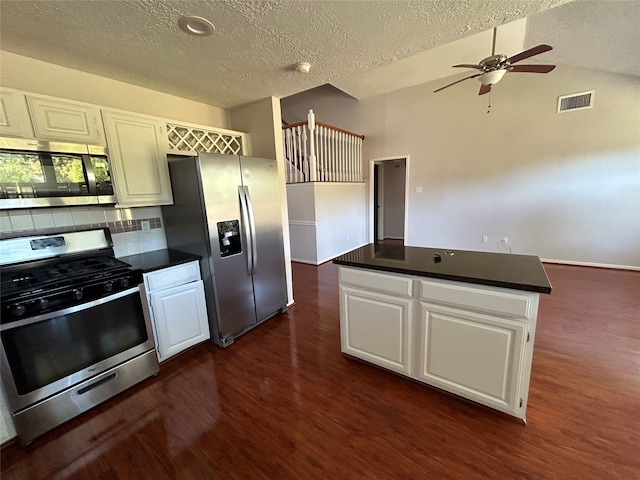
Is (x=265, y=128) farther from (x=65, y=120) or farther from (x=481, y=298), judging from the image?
(x=481, y=298)

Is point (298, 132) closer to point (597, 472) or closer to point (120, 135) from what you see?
point (120, 135)

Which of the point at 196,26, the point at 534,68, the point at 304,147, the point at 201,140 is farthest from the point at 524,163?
the point at 196,26

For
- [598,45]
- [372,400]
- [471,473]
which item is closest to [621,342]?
[471,473]

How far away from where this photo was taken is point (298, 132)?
4996 mm

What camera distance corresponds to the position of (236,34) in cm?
171

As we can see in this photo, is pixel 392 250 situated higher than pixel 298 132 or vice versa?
pixel 298 132

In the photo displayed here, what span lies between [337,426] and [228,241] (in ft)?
5.66

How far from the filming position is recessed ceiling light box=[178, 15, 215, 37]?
153cm

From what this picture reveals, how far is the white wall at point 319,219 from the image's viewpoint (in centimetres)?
512

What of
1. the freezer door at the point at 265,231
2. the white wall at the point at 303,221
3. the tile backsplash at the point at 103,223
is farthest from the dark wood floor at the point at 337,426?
the white wall at the point at 303,221

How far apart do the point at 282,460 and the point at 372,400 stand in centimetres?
70

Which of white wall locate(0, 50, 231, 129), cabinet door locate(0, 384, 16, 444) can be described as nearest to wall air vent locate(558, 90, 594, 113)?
white wall locate(0, 50, 231, 129)

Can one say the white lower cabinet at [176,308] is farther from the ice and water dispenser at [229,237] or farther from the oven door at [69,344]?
the ice and water dispenser at [229,237]

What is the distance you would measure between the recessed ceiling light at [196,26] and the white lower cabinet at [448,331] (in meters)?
1.80
